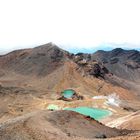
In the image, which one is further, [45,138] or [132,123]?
[132,123]

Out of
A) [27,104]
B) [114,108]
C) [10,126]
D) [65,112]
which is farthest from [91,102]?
[10,126]

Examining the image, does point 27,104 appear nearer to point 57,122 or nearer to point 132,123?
point 132,123

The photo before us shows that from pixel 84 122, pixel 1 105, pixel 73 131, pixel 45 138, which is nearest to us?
pixel 45 138

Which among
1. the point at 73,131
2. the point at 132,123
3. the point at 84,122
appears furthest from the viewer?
the point at 132,123

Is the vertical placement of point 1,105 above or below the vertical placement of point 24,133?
below

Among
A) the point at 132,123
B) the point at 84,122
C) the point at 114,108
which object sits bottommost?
the point at 114,108

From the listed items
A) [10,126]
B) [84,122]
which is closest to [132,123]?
[84,122]

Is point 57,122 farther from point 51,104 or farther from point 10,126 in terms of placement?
point 51,104

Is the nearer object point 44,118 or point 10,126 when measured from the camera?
point 10,126

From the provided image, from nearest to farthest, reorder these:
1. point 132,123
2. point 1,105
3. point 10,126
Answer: point 10,126
point 132,123
point 1,105
